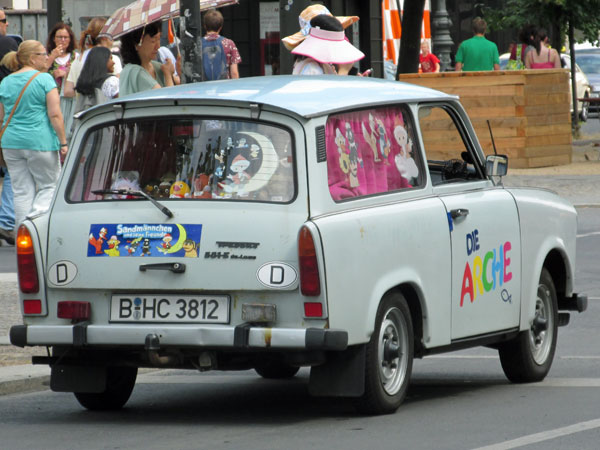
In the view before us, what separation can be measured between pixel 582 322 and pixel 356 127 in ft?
14.3

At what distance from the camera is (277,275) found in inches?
281

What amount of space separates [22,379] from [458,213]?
278 cm

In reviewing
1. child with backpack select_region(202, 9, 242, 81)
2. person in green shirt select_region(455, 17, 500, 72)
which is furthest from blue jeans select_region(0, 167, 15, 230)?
person in green shirt select_region(455, 17, 500, 72)

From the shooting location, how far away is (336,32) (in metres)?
12.1

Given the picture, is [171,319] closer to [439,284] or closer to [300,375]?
[439,284]

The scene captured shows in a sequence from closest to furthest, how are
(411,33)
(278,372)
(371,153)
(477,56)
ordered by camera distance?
(371,153)
(278,372)
(477,56)
(411,33)

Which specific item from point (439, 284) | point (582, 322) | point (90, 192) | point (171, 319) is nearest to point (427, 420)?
point (439, 284)

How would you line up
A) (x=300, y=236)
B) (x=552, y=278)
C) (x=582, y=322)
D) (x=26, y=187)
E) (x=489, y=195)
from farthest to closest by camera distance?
(x=26, y=187) < (x=582, y=322) < (x=552, y=278) < (x=489, y=195) < (x=300, y=236)

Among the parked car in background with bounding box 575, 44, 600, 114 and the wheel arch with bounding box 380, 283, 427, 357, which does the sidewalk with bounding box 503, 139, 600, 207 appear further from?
the parked car in background with bounding box 575, 44, 600, 114

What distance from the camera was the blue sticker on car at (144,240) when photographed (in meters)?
7.29

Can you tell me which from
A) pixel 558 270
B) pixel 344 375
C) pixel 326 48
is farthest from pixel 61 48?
pixel 344 375

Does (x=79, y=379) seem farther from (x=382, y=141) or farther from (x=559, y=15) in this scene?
(x=559, y=15)

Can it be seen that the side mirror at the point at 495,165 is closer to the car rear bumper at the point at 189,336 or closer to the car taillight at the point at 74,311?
the car rear bumper at the point at 189,336

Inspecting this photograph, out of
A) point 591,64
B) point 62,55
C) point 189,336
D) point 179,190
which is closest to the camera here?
point 189,336
